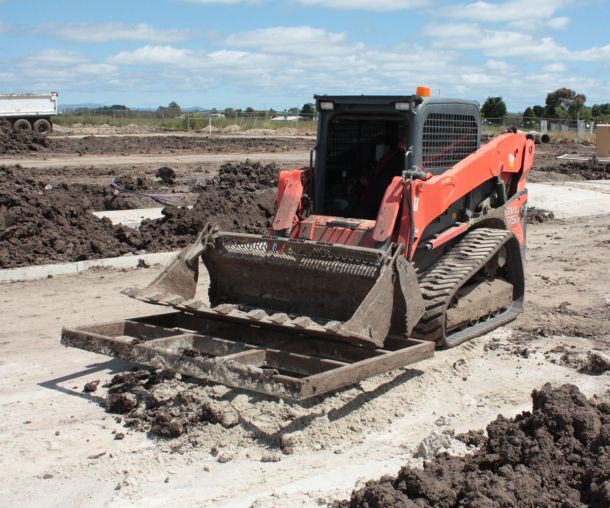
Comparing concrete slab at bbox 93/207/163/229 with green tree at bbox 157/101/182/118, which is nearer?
concrete slab at bbox 93/207/163/229

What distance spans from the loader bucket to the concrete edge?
336 cm

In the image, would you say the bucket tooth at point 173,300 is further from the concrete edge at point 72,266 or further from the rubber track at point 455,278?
the concrete edge at point 72,266

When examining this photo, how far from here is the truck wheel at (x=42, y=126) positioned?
37.7m

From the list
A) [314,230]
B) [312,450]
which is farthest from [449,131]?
[312,450]

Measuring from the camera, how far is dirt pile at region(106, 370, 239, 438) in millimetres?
5887

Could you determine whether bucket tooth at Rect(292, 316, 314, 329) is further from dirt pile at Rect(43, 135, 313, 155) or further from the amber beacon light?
dirt pile at Rect(43, 135, 313, 155)

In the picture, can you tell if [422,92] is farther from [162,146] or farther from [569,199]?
[162,146]

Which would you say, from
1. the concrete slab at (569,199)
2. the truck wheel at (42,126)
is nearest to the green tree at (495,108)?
the truck wheel at (42,126)

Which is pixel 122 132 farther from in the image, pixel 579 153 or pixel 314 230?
pixel 314 230

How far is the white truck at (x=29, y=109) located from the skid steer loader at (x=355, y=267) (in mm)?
30472

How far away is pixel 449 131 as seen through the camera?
797 cm

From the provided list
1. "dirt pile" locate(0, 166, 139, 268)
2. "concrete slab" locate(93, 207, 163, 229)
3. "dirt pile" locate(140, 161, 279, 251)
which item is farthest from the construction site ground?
"concrete slab" locate(93, 207, 163, 229)

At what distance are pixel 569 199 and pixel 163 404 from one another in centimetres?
1407

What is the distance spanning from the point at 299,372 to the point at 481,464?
188cm
